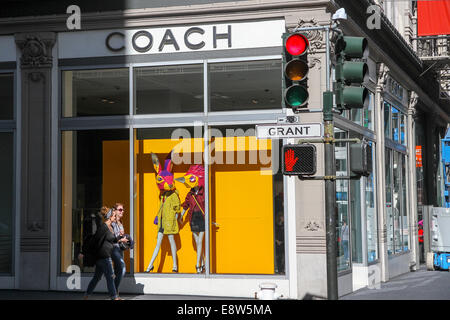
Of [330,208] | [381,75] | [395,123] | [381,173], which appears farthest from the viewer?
[395,123]

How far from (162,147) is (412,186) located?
11834 millimetres

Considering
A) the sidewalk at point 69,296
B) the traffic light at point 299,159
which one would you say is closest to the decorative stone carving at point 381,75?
the sidewalk at point 69,296

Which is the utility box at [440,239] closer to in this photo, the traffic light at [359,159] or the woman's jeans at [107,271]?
the woman's jeans at [107,271]

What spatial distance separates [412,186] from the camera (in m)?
25.2

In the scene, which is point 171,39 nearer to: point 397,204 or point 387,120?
point 387,120

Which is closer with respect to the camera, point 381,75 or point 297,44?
point 297,44

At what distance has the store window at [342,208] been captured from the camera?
16.8m

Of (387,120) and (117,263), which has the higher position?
(387,120)

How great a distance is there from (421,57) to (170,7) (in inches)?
489

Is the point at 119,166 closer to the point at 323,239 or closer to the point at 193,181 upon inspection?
the point at 193,181

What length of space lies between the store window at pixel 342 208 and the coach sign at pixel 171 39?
9.18 ft

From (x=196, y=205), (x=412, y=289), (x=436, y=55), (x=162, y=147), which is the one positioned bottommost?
(x=412, y=289)

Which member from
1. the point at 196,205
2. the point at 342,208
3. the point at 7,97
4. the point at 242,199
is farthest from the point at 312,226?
the point at 7,97

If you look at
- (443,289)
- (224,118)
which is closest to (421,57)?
(443,289)
